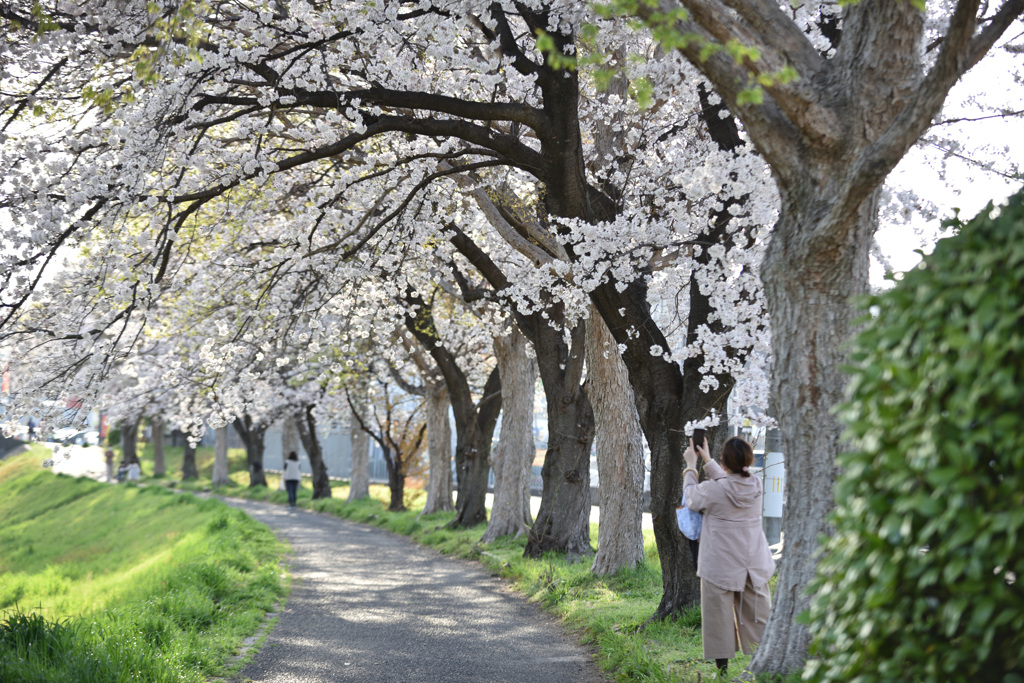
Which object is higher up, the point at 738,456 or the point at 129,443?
the point at 738,456

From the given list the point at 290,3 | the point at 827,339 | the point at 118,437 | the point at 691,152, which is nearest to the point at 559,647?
the point at 827,339

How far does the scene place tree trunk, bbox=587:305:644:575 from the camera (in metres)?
11.0

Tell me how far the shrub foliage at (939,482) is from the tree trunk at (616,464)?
7.99 m

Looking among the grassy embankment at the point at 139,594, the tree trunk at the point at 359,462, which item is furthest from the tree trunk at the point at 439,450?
the tree trunk at the point at 359,462

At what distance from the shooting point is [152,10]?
5676 millimetres

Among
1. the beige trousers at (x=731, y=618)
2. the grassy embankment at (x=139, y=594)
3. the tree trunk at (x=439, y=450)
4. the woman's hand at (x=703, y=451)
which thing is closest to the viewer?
the grassy embankment at (x=139, y=594)

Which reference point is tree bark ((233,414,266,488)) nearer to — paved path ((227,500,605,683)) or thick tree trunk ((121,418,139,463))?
thick tree trunk ((121,418,139,463))

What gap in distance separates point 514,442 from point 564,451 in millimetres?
2693

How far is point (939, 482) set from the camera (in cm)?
249

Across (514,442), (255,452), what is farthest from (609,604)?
(255,452)

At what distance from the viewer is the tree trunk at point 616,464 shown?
1104 cm

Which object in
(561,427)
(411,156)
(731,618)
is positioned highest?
(411,156)

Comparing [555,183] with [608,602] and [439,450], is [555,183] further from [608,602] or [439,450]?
[439,450]

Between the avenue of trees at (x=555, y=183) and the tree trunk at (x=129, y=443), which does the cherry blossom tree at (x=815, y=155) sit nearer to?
the avenue of trees at (x=555, y=183)
